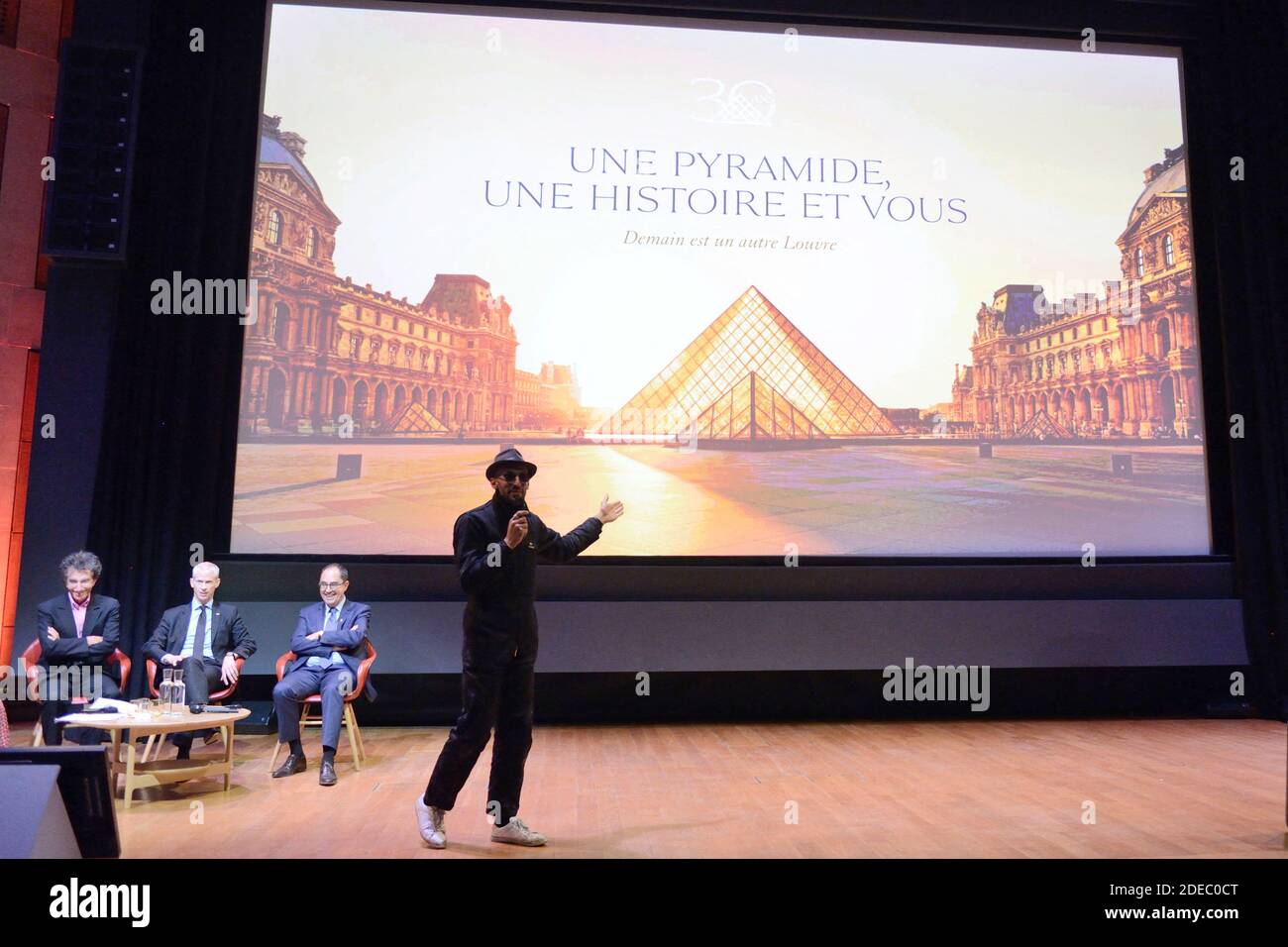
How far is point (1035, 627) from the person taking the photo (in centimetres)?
603

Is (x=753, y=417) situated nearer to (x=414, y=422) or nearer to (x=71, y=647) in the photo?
(x=414, y=422)

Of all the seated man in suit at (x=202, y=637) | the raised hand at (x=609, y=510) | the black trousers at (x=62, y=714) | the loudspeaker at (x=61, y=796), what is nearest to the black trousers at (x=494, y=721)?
the raised hand at (x=609, y=510)

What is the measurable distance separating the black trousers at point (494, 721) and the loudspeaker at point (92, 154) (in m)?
4.10

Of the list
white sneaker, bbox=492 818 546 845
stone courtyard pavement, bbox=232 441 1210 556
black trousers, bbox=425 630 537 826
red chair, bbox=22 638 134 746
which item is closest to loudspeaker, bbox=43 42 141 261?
stone courtyard pavement, bbox=232 441 1210 556

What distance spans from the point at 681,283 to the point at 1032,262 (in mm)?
2578

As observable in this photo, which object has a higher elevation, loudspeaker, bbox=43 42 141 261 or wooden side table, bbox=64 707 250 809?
loudspeaker, bbox=43 42 141 261

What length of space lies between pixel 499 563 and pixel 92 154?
4.41 m

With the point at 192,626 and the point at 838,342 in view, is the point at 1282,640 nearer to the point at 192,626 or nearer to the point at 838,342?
the point at 838,342

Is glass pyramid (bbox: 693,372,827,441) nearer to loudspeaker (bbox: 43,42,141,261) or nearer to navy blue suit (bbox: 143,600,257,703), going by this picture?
navy blue suit (bbox: 143,600,257,703)

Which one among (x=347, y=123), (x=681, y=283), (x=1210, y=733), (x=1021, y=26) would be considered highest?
(x=1021, y=26)

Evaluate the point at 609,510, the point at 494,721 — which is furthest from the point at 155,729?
the point at 609,510

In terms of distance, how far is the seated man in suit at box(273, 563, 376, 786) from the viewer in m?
4.29

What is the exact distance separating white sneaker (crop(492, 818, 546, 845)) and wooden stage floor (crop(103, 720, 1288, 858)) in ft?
0.13
